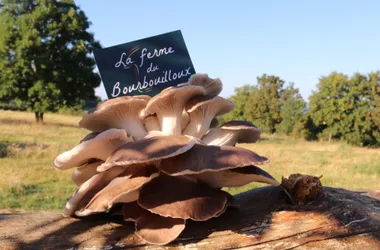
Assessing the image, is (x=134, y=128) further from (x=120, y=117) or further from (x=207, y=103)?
(x=207, y=103)

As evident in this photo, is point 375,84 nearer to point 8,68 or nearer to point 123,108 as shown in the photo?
point 8,68

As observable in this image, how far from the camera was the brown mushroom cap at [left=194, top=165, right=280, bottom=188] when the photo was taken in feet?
3.11

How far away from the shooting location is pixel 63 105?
→ 2180 cm

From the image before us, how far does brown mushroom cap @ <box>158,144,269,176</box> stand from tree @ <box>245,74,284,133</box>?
3414cm

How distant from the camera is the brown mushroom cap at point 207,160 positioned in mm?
852

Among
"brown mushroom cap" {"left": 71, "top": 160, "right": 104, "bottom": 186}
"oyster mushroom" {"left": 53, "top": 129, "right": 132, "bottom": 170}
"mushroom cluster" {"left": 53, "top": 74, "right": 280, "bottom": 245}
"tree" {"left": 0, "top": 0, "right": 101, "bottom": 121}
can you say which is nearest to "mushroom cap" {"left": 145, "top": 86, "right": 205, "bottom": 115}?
"mushroom cluster" {"left": 53, "top": 74, "right": 280, "bottom": 245}

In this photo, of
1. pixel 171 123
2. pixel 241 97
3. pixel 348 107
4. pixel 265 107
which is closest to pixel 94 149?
pixel 171 123

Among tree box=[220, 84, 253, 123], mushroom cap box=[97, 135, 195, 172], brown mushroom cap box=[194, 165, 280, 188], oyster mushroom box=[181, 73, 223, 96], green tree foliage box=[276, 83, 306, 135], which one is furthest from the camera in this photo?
tree box=[220, 84, 253, 123]

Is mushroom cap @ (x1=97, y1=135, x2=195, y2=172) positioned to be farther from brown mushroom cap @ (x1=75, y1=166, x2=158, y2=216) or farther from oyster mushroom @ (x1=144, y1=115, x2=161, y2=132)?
oyster mushroom @ (x1=144, y1=115, x2=161, y2=132)

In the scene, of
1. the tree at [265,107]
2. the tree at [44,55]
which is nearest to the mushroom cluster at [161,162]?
the tree at [44,55]

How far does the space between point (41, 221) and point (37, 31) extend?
68.3 ft

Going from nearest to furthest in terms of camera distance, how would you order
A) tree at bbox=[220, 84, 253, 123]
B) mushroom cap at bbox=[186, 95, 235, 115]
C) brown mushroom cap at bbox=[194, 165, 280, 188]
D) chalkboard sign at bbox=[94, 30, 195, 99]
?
brown mushroom cap at bbox=[194, 165, 280, 188] → mushroom cap at bbox=[186, 95, 235, 115] → chalkboard sign at bbox=[94, 30, 195, 99] → tree at bbox=[220, 84, 253, 123]

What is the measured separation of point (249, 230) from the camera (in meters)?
0.99

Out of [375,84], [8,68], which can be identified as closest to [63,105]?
[8,68]
